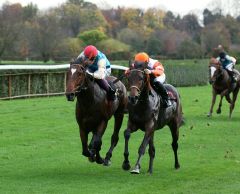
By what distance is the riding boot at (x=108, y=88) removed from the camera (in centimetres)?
1167

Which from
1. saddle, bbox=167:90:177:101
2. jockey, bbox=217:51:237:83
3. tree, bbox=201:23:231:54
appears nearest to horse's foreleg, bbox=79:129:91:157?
saddle, bbox=167:90:177:101

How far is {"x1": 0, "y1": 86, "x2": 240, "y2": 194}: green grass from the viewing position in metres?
10.1

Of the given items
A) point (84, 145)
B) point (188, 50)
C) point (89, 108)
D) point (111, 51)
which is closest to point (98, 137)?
point (84, 145)

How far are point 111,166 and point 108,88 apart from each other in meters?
1.51

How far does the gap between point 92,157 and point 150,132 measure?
1037 mm

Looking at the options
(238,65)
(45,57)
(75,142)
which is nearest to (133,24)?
(238,65)

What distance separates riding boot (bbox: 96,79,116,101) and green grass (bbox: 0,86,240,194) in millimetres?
1264

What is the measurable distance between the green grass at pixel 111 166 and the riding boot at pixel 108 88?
4.15ft

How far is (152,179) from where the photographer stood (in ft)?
35.9

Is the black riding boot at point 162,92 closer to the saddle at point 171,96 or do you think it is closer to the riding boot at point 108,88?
the saddle at point 171,96

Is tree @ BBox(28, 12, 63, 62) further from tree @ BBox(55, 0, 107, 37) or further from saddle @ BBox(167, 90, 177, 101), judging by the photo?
saddle @ BBox(167, 90, 177, 101)

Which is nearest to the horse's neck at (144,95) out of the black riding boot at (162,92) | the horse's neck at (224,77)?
the black riding boot at (162,92)

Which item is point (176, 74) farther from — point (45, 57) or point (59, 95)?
point (59, 95)

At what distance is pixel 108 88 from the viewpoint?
11797mm
